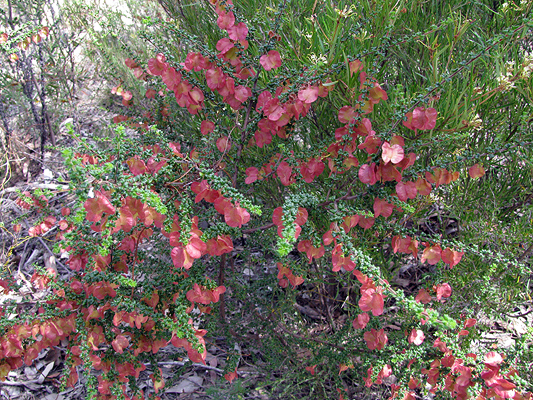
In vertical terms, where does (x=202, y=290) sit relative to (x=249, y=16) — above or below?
below

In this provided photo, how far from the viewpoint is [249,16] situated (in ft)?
5.98

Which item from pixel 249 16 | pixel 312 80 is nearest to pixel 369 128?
pixel 312 80

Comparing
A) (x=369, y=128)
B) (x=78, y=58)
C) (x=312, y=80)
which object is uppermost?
(x=78, y=58)

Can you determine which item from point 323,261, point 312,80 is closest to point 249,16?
point 312,80

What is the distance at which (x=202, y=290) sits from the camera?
1.36m

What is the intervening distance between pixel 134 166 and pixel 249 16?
1.01m

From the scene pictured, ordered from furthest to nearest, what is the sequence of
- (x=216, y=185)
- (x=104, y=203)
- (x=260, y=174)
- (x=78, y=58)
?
(x=78, y=58) → (x=260, y=174) → (x=216, y=185) → (x=104, y=203)

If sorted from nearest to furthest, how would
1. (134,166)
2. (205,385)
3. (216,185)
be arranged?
(216,185) → (134,166) → (205,385)

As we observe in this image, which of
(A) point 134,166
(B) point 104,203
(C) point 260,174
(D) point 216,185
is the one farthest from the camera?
(C) point 260,174

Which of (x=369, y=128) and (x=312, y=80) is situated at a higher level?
(x=312, y=80)

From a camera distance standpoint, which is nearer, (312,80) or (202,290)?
(312,80)

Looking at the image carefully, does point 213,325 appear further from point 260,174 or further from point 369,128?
point 369,128

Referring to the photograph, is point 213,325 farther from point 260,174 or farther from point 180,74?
point 180,74

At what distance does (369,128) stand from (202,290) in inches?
32.1
